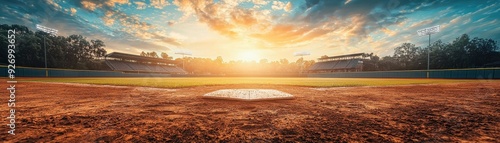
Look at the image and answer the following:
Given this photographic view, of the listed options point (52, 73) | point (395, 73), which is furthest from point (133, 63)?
point (395, 73)

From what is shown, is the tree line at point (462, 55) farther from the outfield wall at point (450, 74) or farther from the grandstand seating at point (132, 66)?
the grandstand seating at point (132, 66)

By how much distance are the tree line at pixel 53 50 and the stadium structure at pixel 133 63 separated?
2.83 metres

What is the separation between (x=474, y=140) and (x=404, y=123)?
70cm

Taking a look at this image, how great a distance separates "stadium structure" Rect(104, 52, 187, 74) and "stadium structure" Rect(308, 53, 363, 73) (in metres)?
46.0

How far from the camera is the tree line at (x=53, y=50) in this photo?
1237 inches

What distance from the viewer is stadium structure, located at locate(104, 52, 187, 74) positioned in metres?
43.1

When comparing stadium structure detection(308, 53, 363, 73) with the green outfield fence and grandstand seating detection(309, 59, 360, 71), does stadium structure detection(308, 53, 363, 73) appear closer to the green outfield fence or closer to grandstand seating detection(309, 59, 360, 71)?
grandstand seating detection(309, 59, 360, 71)

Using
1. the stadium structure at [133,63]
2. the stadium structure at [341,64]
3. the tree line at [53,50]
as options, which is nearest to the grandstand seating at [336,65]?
the stadium structure at [341,64]

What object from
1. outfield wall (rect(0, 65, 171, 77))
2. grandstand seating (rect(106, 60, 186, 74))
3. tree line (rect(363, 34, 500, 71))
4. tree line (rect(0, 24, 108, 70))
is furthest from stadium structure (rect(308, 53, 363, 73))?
tree line (rect(0, 24, 108, 70))

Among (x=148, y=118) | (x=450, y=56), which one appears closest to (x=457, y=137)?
(x=148, y=118)

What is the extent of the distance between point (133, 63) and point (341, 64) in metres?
56.2

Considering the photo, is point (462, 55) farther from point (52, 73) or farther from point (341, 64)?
point (52, 73)

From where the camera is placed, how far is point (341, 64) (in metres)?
50.8

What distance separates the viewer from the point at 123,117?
2.92 m
